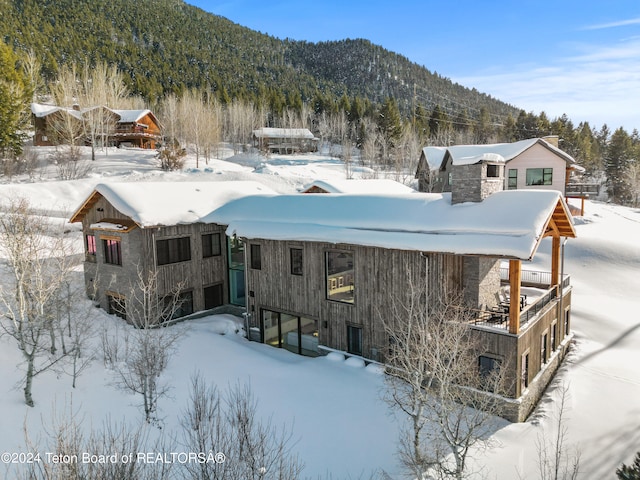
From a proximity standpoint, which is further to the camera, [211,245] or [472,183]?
[211,245]

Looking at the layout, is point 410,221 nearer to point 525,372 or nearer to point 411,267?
point 411,267

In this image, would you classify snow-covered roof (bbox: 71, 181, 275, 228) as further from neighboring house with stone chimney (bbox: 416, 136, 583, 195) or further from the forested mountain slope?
the forested mountain slope

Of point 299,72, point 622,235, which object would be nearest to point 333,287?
point 622,235

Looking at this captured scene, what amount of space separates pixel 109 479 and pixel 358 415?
8.99m

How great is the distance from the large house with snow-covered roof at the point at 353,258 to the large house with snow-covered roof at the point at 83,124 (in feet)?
132

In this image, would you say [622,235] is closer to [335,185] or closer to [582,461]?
[335,185]

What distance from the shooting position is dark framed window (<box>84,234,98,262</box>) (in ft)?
75.5

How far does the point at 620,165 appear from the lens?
7425cm

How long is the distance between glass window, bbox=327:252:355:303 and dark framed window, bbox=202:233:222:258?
8.21 m

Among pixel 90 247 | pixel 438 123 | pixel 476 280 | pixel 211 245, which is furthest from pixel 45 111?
pixel 438 123

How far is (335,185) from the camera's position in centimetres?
2862

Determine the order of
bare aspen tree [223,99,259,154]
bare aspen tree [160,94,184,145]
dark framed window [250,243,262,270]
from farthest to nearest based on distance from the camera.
Answer: bare aspen tree [223,99,259,154] → bare aspen tree [160,94,184,145] → dark framed window [250,243,262,270]

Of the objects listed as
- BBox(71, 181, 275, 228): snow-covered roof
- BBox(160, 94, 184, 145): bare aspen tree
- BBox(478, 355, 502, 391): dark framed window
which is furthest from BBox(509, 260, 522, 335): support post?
BBox(160, 94, 184, 145): bare aspen tree

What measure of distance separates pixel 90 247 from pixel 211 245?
6.79 metres
